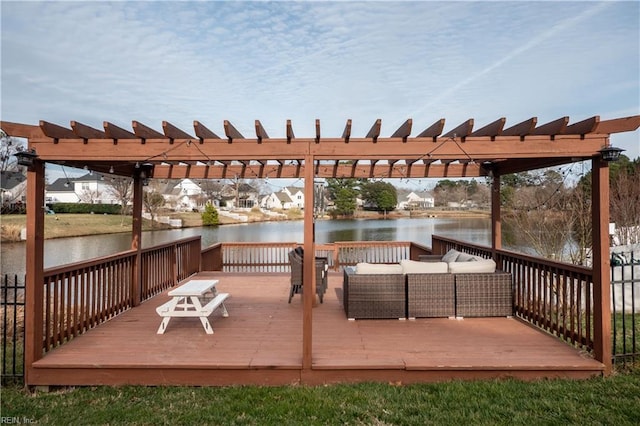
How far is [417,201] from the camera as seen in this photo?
38062 mm

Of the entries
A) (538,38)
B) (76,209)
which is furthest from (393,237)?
(76,209)

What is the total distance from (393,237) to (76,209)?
26.1 meters

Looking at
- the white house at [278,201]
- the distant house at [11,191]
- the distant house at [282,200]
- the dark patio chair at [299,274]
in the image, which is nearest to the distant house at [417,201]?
the distant house at [282,200]

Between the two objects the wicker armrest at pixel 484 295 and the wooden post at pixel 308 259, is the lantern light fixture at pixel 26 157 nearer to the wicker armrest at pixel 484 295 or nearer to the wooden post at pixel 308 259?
the wooden post at pixel 308 259

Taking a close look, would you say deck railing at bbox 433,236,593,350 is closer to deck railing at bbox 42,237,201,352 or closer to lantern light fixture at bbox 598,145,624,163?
lantern light fixture at bbox 598,145,624,163

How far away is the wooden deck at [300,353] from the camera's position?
3354 mm

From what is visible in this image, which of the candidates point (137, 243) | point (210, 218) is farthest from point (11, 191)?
point (137, 243)

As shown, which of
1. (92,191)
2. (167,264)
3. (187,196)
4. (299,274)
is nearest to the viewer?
(299,274)

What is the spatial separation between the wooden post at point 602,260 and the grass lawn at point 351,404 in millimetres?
274

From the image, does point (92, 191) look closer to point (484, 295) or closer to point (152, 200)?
point (152, 200)

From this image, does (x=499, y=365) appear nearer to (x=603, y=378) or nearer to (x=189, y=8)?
(x=603, y=378)

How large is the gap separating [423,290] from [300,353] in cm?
199

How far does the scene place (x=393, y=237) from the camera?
1770cm

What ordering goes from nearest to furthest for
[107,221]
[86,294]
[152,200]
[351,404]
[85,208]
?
1. [351,404]
2. [86,294]
3. [152,200]
4. [107,221]
5. [85,208]
